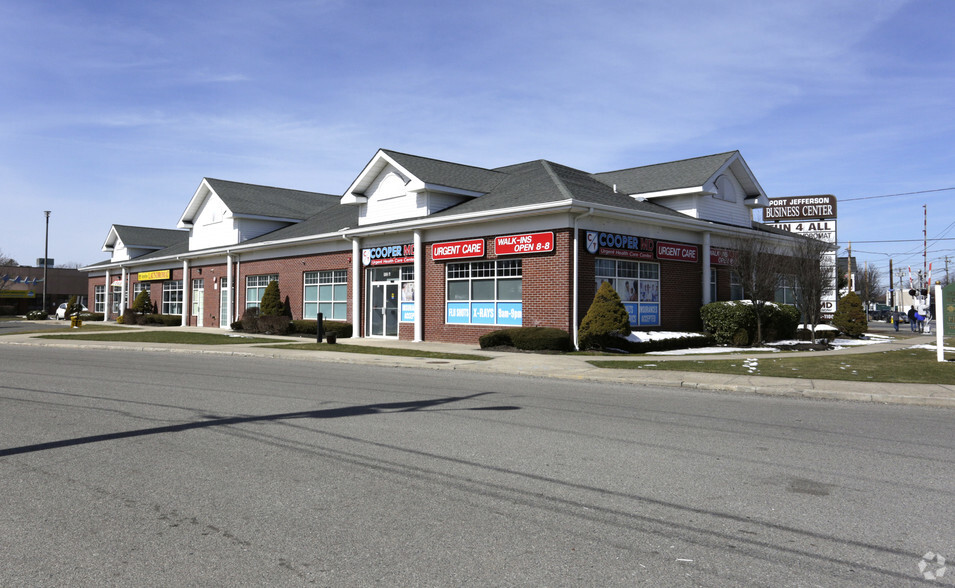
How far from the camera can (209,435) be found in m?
8.40

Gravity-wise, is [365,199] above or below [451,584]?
above

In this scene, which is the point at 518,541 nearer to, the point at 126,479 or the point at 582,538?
the point at 582,538

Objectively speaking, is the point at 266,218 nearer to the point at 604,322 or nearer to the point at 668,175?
the point at 668,175

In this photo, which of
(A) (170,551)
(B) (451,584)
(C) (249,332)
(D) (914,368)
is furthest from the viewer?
(C) (249,332)

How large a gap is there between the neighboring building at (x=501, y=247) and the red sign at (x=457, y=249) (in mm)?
47

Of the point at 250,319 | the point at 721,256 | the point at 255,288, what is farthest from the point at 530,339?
the point at 255,288

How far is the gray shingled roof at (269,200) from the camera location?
40.1 meters

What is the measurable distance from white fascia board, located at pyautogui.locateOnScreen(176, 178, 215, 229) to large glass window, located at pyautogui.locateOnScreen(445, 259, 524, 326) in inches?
856

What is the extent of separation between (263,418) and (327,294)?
76.3 ft

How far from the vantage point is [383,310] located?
1150 inches

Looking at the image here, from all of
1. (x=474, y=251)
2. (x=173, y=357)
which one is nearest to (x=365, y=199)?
(x=474, y=251)

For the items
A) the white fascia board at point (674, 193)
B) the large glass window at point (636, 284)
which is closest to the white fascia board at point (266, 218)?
the white fascia board at point (674, 193)

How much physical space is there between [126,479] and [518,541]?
3819mm

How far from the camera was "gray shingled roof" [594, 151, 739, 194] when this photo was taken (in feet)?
94.0
